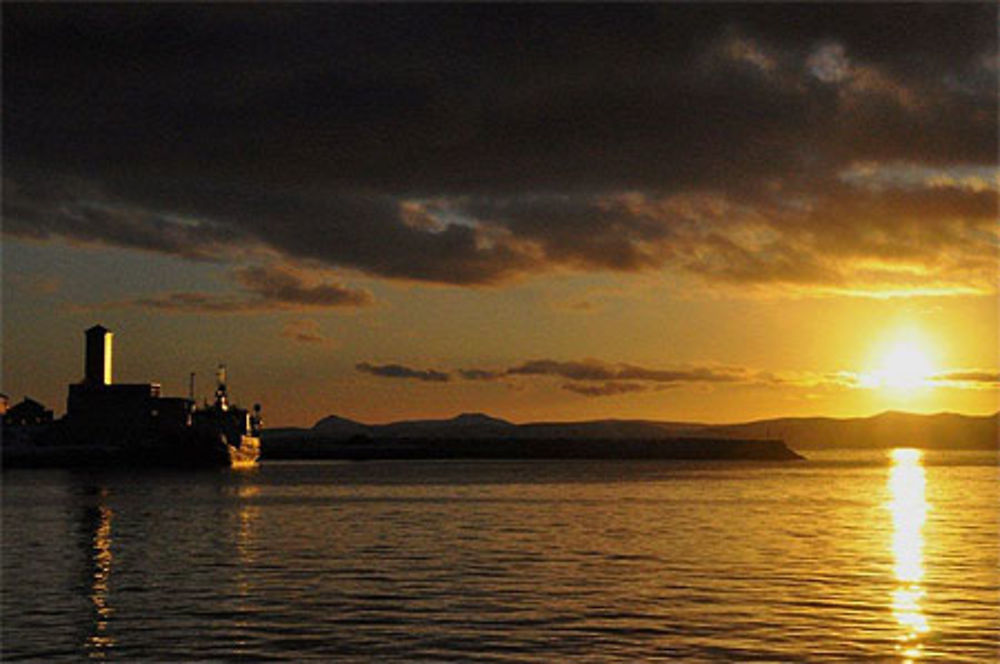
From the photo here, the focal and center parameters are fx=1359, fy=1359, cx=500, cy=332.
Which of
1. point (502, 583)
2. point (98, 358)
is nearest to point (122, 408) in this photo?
point (98, 358)

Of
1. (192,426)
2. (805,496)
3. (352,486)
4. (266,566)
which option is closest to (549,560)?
(266,566)

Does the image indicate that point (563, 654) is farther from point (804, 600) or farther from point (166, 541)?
point (166, 541)

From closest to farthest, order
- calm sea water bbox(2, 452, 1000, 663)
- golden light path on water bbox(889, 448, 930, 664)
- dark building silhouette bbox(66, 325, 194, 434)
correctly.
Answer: calm sea water bbox(2, 452, 1000, 663), golden light path on water bbox(889, 448, 930, 664), dark building silhouette bbox(66, 325, 194, 434)

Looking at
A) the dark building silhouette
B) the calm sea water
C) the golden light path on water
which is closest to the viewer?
the calm sea water

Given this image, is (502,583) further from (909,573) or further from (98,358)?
(98,358)

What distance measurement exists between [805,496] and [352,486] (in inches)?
1624

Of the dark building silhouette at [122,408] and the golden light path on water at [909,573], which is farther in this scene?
the dark building silhouette at [122,408]

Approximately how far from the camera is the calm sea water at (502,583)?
3031cm

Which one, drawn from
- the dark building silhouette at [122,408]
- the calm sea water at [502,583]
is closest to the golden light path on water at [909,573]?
the calm sea water at [502,583]

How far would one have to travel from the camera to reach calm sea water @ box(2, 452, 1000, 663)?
3031cm

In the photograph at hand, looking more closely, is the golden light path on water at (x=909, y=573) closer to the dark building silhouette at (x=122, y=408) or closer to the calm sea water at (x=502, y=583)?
the calm sea water at (x=502, y=583)

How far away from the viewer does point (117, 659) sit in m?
28.7

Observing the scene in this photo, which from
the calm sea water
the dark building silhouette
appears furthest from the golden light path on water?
the dark building silhouette

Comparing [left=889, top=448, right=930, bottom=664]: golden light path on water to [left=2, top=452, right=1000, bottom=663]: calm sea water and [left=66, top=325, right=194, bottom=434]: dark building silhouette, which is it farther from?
[left=66, top=325, right=194, bottom=434]: dark building silhouette
